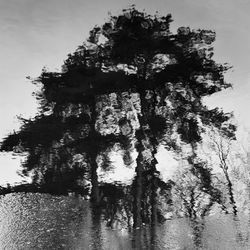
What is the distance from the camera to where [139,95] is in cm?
1752

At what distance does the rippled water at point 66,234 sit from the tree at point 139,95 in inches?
313

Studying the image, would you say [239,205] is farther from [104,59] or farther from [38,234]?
[38,234]

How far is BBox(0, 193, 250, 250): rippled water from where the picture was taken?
16.8ft

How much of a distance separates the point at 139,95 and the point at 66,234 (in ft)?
40.0

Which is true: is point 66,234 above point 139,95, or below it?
below

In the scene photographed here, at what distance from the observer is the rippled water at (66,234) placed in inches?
201

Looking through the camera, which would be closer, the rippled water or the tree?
the rippled water

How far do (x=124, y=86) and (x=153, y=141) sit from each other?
3002mm

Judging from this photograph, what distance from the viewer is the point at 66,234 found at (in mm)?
5910

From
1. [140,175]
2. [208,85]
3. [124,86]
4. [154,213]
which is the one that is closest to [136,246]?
[140,175]

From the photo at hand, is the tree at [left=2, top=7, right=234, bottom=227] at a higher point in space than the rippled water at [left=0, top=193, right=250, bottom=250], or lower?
higher

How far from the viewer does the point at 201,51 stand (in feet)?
58.7

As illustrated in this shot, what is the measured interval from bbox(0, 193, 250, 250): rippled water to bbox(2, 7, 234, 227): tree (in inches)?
313

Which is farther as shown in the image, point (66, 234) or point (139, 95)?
point (139, 95)
